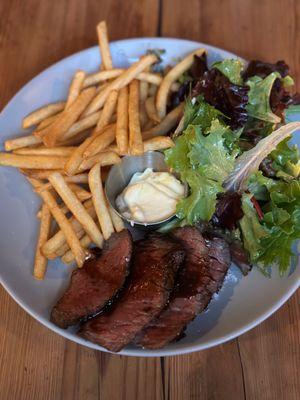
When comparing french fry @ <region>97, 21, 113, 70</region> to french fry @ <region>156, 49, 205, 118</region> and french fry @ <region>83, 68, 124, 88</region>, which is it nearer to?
french fry @ <region>83, 68, 124, 88</region>

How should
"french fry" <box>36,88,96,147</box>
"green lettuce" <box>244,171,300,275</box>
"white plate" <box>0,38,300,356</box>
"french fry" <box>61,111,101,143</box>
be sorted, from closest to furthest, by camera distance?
1. "white plate" <box>0,38,300,356</box>
2. "green lettuce" <box>244,171,300,275</box>
3. "french fry" <box>36,88,96,147</box>
4. "french fry" <box>61,111,101,143</box>

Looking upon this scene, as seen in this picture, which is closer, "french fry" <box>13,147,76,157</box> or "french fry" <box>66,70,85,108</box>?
"french fry" <box>13,147,76,157</box>

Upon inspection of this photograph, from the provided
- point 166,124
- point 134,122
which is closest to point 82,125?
point 134,122

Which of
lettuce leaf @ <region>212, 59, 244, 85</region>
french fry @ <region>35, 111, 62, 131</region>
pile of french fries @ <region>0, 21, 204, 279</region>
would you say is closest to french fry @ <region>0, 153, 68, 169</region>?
pile of french fries @ <region>0, 21, 204, 279</region>

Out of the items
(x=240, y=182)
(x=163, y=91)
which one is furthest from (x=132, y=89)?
(x=240, y=182)

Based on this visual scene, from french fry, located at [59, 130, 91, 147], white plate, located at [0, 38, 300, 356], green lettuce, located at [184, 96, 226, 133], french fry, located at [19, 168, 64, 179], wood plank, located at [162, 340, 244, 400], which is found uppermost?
green lettuce, located at [184, 96, 226, 133]

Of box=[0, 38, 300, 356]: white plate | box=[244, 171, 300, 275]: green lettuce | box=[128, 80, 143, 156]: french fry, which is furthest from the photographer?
box=[128, 80, 143, 156]: french fry

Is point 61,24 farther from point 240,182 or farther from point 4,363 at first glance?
point 4,363
